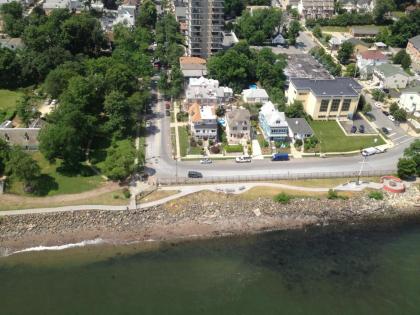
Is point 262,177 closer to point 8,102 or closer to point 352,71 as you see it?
point 352,71

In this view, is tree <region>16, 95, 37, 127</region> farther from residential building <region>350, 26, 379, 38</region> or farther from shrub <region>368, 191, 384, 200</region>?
residential building <region>350, 26, 379, 38</region>

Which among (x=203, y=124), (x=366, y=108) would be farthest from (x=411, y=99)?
(x=203, y=124)

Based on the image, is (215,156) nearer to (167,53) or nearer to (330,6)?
(167,53)

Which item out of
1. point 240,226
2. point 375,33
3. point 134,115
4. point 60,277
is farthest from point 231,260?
point 375,33

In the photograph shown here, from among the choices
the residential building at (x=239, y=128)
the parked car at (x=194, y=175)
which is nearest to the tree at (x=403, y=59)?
the residential building at (x=239, y=128)

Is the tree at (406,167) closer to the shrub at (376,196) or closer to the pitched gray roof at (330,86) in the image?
the shrub at (376,196)

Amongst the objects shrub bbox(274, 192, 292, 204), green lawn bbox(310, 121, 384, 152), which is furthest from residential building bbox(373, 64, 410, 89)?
shrub bbox(274, 192, 292, 204)
